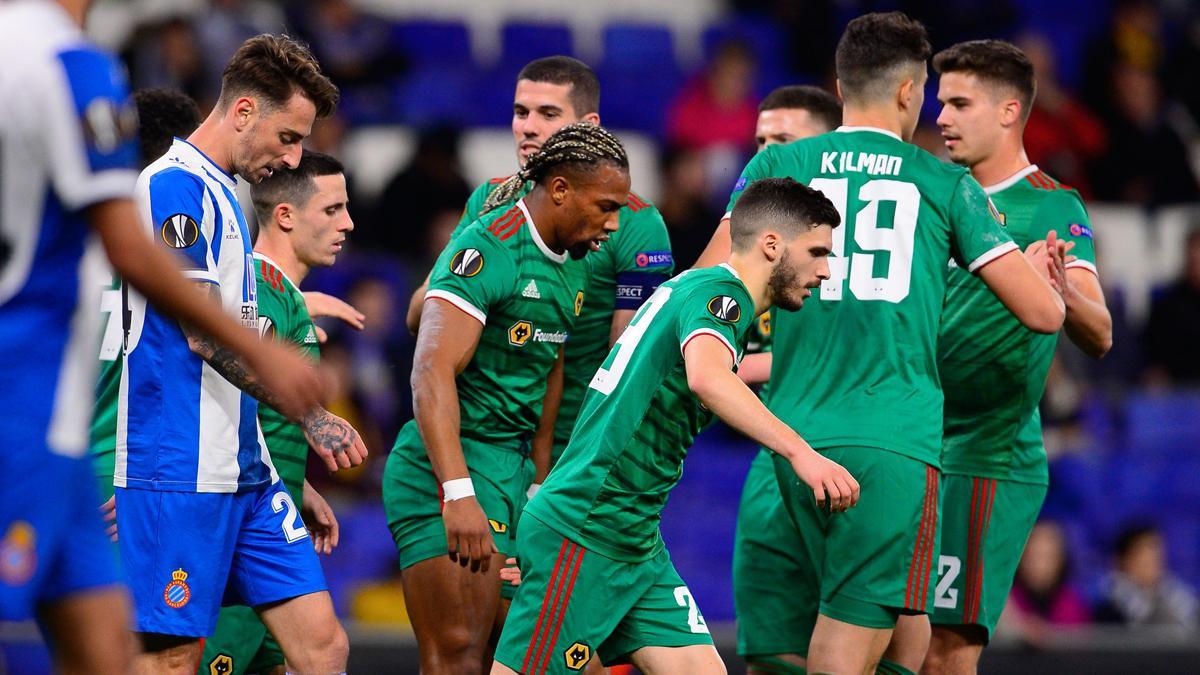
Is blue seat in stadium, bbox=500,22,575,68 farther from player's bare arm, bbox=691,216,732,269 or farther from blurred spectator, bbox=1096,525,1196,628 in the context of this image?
player's bare arm, bbox=691,216,732,269

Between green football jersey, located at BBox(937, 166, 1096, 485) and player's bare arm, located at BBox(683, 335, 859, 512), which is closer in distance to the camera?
player's bare arm, located at BBox(683, 335, 859, 512)

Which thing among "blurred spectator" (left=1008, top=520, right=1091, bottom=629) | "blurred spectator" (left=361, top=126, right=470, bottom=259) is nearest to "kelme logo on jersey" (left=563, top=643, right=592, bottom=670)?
"blurred spectator" (left=1008, top=520, right=1091, bottom=629)

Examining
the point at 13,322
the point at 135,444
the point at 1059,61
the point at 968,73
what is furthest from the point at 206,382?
the point at 1059,61

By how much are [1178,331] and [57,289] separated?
10.4 m

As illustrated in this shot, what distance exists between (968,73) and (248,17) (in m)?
6.98

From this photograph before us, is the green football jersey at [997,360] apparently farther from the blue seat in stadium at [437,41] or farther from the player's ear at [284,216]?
the blue seat in stadium at [437,41]

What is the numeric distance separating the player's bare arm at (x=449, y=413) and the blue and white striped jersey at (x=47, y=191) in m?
2.00

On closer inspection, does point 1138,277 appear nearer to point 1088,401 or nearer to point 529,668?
point 1088,401

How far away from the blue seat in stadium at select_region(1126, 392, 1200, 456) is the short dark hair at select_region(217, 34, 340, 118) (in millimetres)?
8185

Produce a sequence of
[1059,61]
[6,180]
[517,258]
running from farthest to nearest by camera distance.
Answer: [1059,61]
[517,258]
[6,180]

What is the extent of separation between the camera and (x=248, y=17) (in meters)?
12.1

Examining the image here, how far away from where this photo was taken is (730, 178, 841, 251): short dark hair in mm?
5141

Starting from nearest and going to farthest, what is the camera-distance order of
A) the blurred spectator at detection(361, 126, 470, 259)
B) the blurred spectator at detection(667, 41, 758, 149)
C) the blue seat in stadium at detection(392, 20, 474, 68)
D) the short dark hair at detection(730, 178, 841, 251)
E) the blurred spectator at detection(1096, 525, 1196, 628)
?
the short dark hair at detection(730, 178, 841, 251) < the blurred spectator at detection(1096, 525, 1196, 628) < the blurred spectator at detection(361, 126, 470, 259) < the blurred spectator at detection(667, 41, 758, 149) < the blue seat in stadium at detection(392, 20, 474, 68)

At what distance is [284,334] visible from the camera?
5766mm
